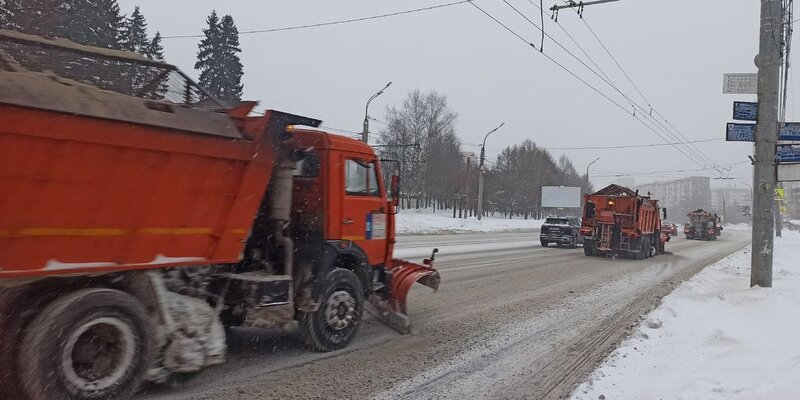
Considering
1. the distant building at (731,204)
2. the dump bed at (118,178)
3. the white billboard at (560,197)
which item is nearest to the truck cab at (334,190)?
the dump bed at (118,178)

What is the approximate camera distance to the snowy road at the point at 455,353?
5.09 meters

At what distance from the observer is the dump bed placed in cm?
365

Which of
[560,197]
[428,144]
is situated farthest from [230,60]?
[560,197]

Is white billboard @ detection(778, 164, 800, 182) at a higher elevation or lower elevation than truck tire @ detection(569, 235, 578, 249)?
higher

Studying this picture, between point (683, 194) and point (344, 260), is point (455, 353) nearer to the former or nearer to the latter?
point (344, 260)

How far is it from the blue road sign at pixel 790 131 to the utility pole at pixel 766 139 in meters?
→ 0.41

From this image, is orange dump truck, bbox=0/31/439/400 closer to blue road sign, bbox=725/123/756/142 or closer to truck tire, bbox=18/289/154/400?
truck tire, bbox=18/289/154/400

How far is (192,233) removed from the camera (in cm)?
479

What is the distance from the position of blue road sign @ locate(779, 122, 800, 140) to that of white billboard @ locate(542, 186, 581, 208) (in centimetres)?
6906

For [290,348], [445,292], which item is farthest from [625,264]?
[290,348]

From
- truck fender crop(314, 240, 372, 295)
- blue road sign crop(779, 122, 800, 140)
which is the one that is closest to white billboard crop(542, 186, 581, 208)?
blue road sign crop(779, 122, 800, 140)

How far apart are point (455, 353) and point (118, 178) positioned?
4185 mm

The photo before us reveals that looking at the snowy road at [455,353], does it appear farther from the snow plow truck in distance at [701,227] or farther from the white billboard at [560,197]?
the white billboard at [560,197]

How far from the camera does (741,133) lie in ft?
36.7
